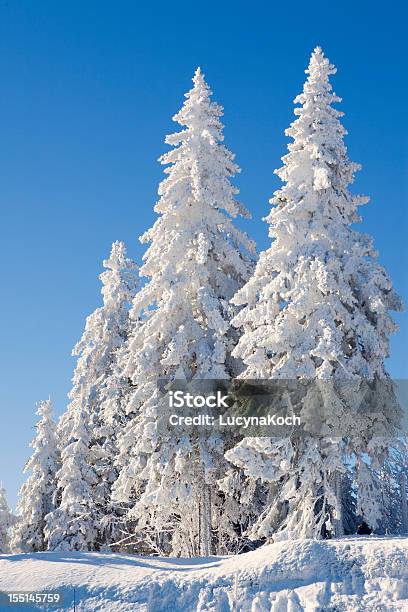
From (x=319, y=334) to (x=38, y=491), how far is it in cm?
1890

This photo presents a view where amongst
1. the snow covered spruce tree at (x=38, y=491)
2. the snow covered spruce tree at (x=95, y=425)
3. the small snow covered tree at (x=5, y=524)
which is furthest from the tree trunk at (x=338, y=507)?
the small snow covered tree at (x=5, y=524)

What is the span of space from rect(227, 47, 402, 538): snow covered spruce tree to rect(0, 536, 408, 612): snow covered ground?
13.3ft

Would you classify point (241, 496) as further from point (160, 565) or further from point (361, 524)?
point (160, 565)

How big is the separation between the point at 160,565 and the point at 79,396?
1774cm

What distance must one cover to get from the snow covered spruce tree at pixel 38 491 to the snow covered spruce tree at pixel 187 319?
8.07 metres

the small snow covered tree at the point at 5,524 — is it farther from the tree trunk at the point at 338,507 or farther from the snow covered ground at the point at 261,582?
the tree trunk at the point at 338,507

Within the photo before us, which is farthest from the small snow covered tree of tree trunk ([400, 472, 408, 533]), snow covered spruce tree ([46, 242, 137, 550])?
tree trunk ([400, 472, 408, 533])

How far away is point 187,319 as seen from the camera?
94.4 ft

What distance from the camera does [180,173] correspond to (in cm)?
3002

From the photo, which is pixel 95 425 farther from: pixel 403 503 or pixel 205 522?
pixel 403 503

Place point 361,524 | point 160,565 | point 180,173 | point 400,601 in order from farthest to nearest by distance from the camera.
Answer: point 180,173
point 361,524
point 160,565
point 400,601

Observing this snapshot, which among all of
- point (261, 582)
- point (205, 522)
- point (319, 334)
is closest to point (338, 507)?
point (319, 334)

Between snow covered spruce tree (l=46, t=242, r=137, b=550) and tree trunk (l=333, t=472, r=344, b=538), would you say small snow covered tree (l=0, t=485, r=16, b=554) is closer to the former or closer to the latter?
snow covered spruce tree (l=46, t=242, r=137, b=550)

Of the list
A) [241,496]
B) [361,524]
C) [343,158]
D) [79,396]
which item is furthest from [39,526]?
[343,158]
